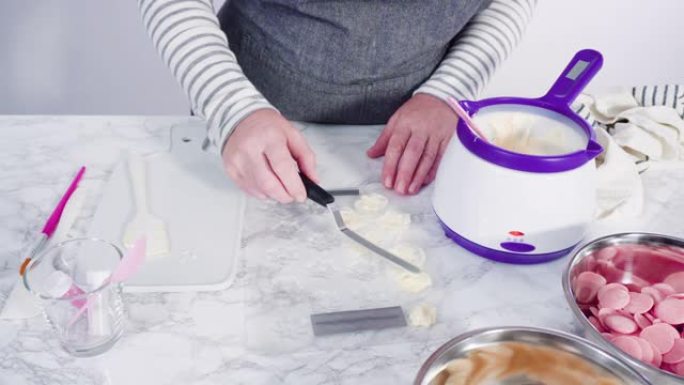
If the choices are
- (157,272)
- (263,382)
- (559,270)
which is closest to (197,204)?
(157,272)

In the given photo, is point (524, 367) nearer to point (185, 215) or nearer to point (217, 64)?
point (185, 215)

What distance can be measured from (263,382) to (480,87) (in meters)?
0.55

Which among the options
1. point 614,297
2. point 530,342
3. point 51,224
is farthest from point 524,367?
point 51,224

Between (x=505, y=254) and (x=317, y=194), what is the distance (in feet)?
0.70

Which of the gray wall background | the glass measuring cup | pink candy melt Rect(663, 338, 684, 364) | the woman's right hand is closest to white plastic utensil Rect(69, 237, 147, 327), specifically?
the glass measuring cup

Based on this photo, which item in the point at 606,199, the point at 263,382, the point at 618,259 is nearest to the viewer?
the point at 263,382

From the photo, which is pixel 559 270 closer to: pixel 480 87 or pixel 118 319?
pixel 480 87

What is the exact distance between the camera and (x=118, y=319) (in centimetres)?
58

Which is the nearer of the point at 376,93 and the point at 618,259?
the point at 618,259

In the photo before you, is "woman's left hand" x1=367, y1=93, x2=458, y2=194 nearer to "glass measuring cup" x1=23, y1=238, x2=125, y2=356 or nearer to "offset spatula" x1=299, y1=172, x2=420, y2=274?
"offset spatula" x1=299, y1=172, x2=420, y2=274

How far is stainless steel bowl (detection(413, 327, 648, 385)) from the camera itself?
1.59 feet

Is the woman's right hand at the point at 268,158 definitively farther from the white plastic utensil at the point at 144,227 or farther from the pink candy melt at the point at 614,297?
the pink candy melt at the point at 614,297

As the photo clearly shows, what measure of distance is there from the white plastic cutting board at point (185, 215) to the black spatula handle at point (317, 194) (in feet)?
0.26

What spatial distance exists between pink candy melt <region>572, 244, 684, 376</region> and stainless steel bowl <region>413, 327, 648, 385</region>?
4cm
